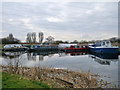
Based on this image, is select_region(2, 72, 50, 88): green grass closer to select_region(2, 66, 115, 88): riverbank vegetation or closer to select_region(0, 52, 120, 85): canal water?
select_region(2, 66, 115, 88): riverbank vegetation

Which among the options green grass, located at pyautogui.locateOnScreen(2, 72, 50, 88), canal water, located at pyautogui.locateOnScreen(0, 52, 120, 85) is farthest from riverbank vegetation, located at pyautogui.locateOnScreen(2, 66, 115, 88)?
canal water, located at pyautogui.locateOnScreen(0, 52, 120, 85)

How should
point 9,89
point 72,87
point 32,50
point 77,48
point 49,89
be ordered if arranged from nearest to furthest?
point 9,89, point 49,89, point 72,87, point 32,50, point 77,48

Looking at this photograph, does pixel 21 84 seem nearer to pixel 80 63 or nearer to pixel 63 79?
pixel 63 79

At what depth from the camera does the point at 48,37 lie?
259 ft

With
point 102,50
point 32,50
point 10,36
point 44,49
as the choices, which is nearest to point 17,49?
point 32,50

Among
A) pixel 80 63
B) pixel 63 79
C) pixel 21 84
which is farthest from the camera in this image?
pixel 80 63

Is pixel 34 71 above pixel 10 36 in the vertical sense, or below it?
below

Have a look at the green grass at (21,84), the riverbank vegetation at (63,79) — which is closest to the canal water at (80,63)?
the riverbank vegetation at (63,79)

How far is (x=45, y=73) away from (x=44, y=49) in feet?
124

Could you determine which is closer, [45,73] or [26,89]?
[26,89]

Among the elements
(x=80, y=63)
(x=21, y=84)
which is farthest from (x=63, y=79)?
(x=80, y=63)

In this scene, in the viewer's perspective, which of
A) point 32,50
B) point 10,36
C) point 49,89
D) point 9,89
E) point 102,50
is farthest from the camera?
point 10,36

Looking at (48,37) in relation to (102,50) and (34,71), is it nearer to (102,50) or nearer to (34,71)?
(102,50)

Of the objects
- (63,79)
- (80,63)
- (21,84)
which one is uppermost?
(21,84)
